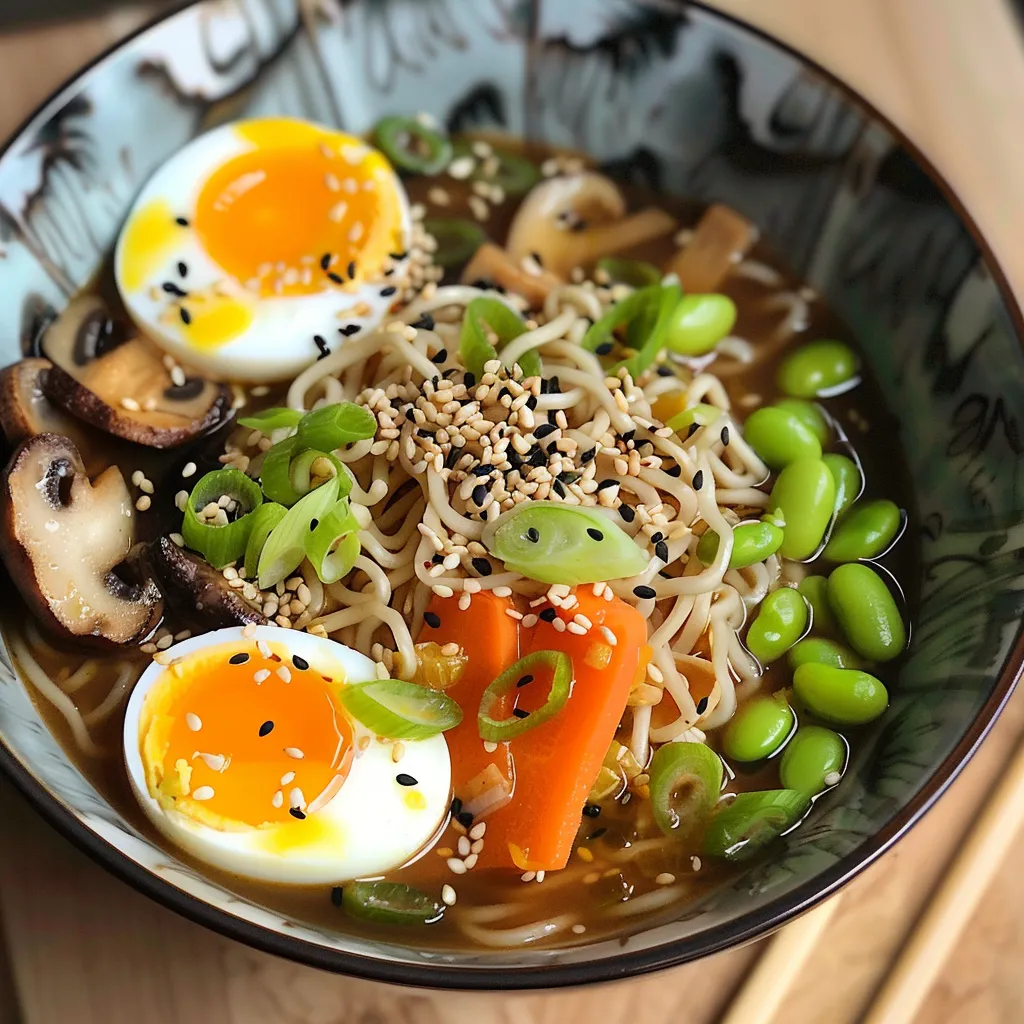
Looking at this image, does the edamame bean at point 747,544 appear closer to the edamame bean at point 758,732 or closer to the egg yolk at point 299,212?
the edamame bean at point 758,732

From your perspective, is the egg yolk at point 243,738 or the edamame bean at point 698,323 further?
the edamame bean at point 698,323

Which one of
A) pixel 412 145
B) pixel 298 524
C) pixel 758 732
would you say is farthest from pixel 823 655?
pixel 412 145

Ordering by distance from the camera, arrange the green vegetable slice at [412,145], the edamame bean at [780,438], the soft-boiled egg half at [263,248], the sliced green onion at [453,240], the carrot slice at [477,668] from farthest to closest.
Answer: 1. the green vegetable slice at [412,145]
2. the sliced green onion at [453,240]
3. the soft-boiled egg half at [263,248]
4. the edamame bean at [780,438]
5. the carrot slice at [477,668]

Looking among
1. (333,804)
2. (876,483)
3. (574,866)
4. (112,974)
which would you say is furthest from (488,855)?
(876,483)

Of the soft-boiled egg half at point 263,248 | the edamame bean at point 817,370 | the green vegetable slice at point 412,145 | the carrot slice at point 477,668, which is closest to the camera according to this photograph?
the carrot slice at point 477,668

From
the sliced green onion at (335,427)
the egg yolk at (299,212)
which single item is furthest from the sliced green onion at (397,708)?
the egg yolk at (299,212)
